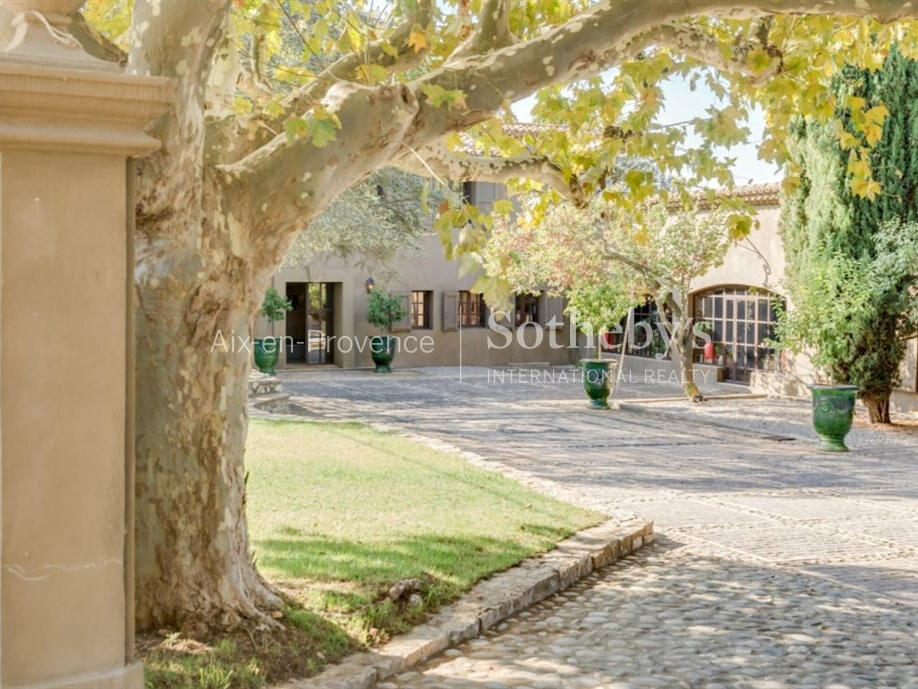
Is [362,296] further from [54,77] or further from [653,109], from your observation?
[54,77]

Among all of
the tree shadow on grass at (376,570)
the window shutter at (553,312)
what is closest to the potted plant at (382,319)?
the window shutter at (553,312)

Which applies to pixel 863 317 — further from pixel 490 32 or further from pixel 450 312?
pixel 450 312

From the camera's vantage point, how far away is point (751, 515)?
35.6 feet

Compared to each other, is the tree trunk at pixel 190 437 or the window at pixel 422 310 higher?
the window at pixel 422 310

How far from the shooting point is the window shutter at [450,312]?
31.9m

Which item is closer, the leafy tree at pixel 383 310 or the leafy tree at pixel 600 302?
the leafy tree at pixel 600 302

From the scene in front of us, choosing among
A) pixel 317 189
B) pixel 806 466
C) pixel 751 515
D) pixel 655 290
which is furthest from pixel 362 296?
pixel 317 189

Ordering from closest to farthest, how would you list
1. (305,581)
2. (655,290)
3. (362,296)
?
(305,581) → (655,290) → (362,296)

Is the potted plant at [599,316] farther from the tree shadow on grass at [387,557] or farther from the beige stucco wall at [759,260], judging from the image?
the tree shadow on grass at [387,557]

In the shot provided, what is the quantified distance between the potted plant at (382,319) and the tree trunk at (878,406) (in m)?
13.8

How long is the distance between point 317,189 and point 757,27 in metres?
4.19

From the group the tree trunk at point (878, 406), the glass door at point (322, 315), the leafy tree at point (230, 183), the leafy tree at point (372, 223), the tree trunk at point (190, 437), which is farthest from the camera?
the glass door at point (322, 315)

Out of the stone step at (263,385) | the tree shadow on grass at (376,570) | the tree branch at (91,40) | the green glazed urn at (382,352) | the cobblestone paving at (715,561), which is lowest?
the cobblestone paving at (715,561)

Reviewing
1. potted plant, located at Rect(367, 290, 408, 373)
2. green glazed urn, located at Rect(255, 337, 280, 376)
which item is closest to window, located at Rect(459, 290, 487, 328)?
potted plant, located at Rect(367, 290, 408, 373)
